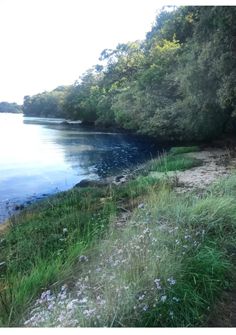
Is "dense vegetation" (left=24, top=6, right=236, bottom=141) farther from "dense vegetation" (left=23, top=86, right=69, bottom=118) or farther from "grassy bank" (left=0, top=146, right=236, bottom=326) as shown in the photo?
"grassy bank" (left=0, top=146, right=236, bottom=326)

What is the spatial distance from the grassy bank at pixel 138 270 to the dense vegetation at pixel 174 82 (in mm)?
5998

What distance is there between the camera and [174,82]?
18.5 metres

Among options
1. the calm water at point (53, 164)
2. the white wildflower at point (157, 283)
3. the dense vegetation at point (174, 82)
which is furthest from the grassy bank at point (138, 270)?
the dense vegetation at point (174, 82)

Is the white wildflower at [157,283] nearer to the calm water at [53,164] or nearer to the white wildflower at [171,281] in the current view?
the white wildflower at [171,281]

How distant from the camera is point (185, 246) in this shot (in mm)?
3246

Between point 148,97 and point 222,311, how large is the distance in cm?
1767

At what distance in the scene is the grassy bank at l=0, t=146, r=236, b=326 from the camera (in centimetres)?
254

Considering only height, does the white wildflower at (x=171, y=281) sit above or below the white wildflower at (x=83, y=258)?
above

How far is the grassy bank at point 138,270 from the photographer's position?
100 inches

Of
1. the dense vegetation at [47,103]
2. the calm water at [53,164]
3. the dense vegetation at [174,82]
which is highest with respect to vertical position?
the dense vegetation at [174,82]

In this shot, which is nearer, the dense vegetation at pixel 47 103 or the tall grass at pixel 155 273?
the tall grass at pixel 155 273

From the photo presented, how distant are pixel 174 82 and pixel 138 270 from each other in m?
16.6

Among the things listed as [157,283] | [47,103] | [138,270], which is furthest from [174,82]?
[47,103]

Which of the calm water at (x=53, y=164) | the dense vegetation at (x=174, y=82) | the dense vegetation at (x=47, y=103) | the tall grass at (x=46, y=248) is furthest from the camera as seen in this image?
the dense vegetation at (x=47, y=103)
